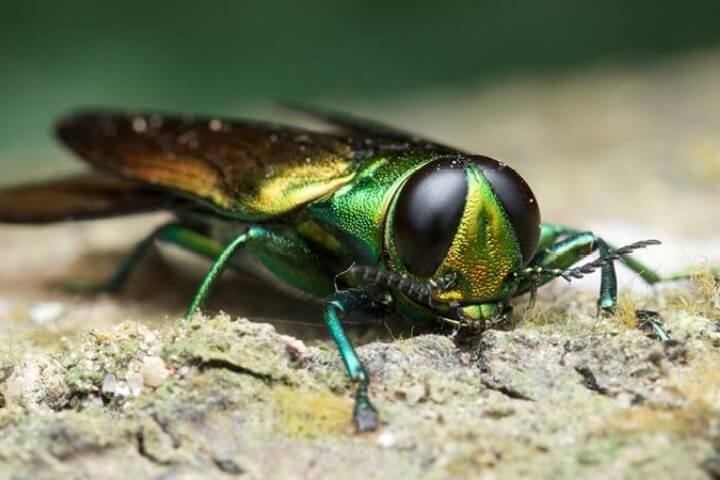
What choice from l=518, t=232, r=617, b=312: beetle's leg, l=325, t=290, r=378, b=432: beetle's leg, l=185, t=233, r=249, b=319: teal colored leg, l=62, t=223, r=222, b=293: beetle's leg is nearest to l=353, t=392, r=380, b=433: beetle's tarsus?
l=325, t=290, r=378, b=432: beetle's leg

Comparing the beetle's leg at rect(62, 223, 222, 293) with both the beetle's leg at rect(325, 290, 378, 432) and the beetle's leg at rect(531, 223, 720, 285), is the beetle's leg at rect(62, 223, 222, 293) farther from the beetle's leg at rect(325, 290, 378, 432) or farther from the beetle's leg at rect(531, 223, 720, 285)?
the beetle's leg at rect(531, 223, 720, 285)

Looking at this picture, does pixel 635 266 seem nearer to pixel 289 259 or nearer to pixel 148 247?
pixel 289 259

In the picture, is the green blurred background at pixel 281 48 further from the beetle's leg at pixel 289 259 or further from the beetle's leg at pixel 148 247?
the beetle's leg at pixel 289 259

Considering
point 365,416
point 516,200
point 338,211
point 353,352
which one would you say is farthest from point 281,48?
point 365,416

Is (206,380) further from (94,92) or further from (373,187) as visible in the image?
(94,92)

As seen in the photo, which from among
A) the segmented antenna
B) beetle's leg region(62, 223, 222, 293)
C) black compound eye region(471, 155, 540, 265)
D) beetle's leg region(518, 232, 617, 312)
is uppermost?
black compound eye region(471, 155, 540, 265)
